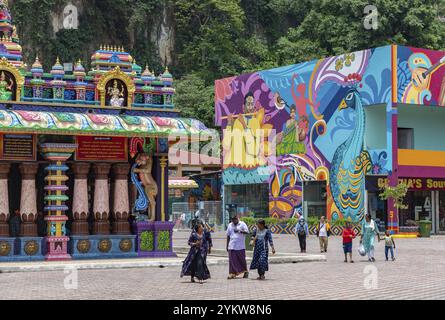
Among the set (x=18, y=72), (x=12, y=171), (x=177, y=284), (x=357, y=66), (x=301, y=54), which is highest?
(x=301, y=54)

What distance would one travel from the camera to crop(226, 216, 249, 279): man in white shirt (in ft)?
68.5

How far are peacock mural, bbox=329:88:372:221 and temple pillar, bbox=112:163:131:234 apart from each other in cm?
2137

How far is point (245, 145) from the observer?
5522 cm

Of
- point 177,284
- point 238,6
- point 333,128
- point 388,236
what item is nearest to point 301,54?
point 238,6

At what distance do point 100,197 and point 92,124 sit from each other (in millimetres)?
2564

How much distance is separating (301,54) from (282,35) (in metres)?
10.1

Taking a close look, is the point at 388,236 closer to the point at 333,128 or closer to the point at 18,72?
the point at 18,72

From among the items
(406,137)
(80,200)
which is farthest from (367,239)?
(406,137)

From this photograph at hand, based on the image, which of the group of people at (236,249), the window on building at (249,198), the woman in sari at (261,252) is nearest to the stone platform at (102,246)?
the group of people at (236,249)

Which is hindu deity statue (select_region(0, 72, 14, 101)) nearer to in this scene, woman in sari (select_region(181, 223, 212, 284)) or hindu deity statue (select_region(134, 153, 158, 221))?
hindu deity statue (select_region(134, 153, 158, 221))

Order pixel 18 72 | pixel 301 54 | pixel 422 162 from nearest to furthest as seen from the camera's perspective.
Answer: pixel 18 72 < pixel 422 162 < pixel 301 54

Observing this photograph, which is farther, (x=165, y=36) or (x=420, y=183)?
(x=165, y=36)

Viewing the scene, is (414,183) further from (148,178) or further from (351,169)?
(148,178)

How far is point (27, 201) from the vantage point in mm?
25734
